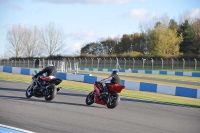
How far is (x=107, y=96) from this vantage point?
12.9 m

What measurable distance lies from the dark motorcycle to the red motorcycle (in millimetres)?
1387

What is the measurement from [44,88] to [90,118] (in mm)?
4400

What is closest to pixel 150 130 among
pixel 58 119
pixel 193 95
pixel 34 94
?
pixel 58 119

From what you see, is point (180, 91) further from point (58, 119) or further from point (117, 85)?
point (58, 119)

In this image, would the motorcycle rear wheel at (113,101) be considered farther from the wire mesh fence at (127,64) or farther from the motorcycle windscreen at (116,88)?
the wire mesh fence at (127,64)

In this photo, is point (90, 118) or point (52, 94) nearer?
point (90, 118)

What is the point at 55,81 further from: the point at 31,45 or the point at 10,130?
the point at 31,45

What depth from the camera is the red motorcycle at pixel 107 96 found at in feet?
41.1

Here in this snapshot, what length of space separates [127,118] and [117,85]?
2.23 m

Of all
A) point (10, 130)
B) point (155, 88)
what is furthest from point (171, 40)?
point (10, 130)

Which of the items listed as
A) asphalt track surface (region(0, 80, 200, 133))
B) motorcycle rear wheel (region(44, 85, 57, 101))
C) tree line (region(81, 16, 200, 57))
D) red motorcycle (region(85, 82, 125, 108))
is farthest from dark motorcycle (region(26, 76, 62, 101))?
tree line (region(81, 16, 200, 57))

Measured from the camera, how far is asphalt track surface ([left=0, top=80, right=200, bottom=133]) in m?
8.61

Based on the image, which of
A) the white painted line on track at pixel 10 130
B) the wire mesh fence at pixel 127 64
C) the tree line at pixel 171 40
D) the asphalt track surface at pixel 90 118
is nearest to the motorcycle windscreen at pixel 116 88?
the asphalt track surface at pixel 90 118

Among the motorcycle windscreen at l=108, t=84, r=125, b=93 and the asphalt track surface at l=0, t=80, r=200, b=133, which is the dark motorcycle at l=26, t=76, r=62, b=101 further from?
the motorcycle windscreen at l=108, t=84, r=125, b=93
